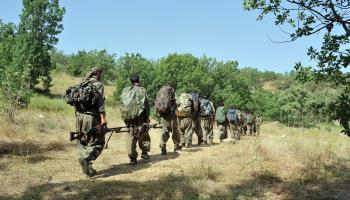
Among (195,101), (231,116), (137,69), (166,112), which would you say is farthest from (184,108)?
(137,69)

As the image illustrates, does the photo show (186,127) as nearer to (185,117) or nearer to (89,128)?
(185,117)

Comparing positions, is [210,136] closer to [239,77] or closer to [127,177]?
[127,177]

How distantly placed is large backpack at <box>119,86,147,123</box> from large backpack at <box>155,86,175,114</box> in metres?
1.46

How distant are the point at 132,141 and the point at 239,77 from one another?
210 ft

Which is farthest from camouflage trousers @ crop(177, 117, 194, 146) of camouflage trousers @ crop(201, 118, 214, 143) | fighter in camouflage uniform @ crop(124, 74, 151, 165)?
fighter in camouflage uniform @ crop(124, 74, 151, 165)

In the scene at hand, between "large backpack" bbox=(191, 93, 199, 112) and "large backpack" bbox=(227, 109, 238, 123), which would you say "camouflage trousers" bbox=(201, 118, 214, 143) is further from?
"large backpack" bbox=(227, 109, 238, 123)

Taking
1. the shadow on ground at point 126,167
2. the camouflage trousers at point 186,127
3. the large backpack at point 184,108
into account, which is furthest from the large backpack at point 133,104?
the camouflage trousers at point 186,127

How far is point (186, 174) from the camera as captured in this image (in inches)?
308

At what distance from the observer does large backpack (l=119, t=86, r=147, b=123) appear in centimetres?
897

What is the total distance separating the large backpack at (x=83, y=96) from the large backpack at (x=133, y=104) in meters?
1.44

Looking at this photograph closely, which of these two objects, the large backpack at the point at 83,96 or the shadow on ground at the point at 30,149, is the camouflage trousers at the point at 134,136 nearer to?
the large backpack at the point at 83,96

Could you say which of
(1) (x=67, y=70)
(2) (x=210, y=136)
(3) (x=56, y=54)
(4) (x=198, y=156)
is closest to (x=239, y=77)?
(1) (x=67, y=70)

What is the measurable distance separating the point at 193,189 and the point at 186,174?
1040 millimetres

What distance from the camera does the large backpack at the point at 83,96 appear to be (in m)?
7.43
